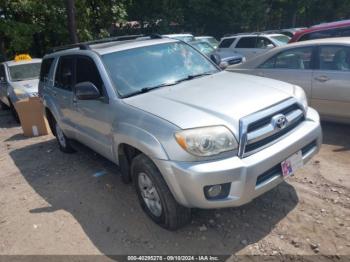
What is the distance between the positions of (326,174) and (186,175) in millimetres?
2235

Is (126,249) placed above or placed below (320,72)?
below

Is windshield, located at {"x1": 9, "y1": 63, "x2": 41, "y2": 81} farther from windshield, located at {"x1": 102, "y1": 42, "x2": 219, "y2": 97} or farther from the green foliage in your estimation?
windshield, located at {"x1": 102, "y1": 42, "x2": 219, "y2": 97}

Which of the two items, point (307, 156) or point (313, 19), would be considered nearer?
point (307, 156)

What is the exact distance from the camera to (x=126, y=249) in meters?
3.40

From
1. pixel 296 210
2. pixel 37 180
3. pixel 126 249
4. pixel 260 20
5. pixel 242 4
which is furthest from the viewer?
→ pixel 260 20

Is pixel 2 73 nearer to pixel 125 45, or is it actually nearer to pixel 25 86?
pixel 25 86

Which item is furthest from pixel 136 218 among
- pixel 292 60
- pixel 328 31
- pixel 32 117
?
pixel 328 31

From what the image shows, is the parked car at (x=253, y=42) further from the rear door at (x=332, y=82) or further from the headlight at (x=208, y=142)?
the headlight at (x=208, y=142)

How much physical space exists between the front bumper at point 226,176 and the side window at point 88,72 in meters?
1.51

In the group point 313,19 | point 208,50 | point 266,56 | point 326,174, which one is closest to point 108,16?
point 208,50

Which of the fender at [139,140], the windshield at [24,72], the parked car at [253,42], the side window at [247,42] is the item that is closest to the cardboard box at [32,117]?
the windshield at [24,72]

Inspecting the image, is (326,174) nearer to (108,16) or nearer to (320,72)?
(320,72)

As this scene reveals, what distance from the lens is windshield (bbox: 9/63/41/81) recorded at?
32.3 feet

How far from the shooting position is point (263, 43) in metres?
12.6
